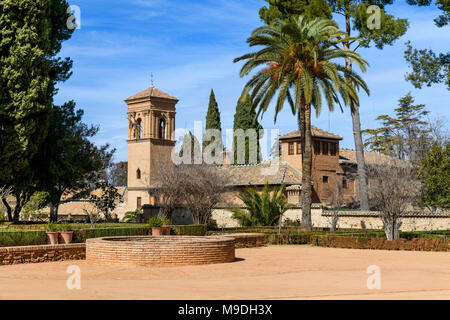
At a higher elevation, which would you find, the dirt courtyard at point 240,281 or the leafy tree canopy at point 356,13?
the leafy tree canopy at point 356,13

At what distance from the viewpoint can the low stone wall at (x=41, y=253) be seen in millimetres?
16344

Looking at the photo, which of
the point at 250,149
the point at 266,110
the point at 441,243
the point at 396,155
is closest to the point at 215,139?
the point at 250,149

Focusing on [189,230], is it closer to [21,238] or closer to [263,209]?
[263,209]

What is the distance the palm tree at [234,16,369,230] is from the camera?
27.9 m

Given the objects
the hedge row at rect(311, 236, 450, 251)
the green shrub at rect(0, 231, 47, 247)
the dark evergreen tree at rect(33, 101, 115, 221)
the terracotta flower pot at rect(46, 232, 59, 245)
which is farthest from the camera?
the dark evergreen tree at rect(33, 101, 115, 221)

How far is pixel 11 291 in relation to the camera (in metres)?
10.3

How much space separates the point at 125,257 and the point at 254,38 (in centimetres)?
1678

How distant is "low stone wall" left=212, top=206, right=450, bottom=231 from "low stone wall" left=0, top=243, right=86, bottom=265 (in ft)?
65.9

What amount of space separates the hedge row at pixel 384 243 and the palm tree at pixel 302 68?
389cm

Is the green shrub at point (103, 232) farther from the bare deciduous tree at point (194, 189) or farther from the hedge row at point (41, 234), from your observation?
the bare deciduous tree at point (194, 189)

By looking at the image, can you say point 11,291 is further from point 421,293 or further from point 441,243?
point 441,243

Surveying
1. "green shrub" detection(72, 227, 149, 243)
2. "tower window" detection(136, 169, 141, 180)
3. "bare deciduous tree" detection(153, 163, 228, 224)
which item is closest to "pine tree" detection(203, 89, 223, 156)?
"tower window" detection(136, 169, 141, 180)

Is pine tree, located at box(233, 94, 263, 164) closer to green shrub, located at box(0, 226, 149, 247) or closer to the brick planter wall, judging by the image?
the brick planter wall

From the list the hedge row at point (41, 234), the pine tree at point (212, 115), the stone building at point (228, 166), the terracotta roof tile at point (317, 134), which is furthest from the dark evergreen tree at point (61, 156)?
the pine tree at point (212, 115)
